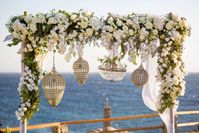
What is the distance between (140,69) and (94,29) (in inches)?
42.2

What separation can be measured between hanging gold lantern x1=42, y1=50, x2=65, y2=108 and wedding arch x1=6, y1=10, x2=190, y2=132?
12 centimetres

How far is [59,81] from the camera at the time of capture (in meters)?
5.46

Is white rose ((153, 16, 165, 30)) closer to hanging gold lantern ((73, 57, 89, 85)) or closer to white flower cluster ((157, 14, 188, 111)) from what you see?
white flower cluster ((157, 14, 188, 111))

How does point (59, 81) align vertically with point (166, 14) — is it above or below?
below

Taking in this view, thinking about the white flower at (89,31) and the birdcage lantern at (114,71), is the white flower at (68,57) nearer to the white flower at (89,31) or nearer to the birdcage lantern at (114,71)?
the white flower at (89,31)

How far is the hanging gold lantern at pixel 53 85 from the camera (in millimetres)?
5418

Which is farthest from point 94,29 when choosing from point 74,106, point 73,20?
point 74,106

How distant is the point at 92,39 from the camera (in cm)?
545

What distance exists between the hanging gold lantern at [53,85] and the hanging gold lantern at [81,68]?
0.96 ft

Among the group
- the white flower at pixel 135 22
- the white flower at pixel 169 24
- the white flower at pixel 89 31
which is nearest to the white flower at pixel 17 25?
the white flower at pixel 89 31

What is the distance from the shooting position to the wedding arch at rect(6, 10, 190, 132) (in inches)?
206

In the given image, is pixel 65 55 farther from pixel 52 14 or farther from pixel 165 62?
pixel 165 62

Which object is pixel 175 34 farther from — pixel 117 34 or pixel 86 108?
pixel 86 108

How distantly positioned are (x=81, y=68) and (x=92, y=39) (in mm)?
477
